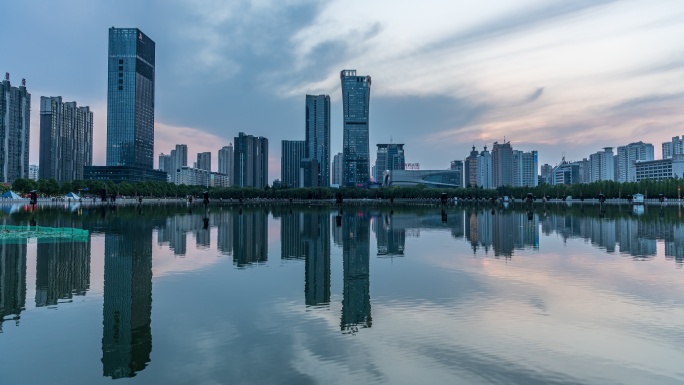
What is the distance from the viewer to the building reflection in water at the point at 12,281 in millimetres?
15273

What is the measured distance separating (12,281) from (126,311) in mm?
7259

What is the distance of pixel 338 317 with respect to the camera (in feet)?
50.3

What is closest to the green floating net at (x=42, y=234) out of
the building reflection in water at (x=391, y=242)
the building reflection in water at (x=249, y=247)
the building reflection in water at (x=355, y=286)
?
the building reflection in water at (x=249, y=247)

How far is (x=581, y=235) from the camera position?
4062 centimetres

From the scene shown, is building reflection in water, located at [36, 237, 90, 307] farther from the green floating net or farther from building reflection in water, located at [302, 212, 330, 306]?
building reflection in water, located at [302, 212, 330, 306]

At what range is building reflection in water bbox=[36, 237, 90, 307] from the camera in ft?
57.6

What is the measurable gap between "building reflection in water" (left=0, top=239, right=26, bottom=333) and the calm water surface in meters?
0.10

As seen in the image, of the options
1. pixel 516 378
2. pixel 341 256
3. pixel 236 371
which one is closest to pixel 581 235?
pixel 341 256

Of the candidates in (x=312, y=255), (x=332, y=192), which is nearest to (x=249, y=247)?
(x=312, y=255)

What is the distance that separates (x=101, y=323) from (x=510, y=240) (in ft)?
100

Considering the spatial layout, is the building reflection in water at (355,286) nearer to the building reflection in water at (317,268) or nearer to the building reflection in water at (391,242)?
the building reflection in water at (317,268)

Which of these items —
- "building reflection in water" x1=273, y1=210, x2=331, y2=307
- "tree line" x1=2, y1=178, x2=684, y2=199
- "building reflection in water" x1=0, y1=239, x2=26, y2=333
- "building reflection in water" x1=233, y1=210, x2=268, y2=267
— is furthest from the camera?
"tree line" x1=2, y1=178, x2=684, y2=199

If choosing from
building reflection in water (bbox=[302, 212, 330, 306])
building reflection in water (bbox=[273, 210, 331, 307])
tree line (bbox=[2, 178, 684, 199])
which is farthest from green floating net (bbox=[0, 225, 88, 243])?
tree line (bbox=[2, 178, 684, 199])

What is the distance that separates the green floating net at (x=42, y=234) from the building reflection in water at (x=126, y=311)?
6155 mm
